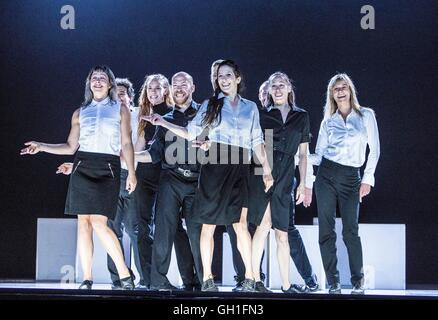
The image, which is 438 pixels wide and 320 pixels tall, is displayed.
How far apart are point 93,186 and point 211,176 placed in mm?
846

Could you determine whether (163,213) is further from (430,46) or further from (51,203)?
(430,46)

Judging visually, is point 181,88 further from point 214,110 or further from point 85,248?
point 85,248

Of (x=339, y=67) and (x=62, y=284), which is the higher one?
(x=339, y=67)

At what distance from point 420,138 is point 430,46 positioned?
2.69 ft

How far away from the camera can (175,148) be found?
6395mm

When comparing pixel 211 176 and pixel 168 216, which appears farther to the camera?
pixel 168 216

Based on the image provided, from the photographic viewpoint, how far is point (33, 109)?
7871 millimetres

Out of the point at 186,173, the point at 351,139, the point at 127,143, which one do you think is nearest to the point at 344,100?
the point at 351,139

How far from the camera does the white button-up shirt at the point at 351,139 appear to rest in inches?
253

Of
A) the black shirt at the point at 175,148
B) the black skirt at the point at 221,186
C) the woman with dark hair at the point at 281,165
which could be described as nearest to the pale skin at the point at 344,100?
the woman with dark hair at the point at 281,165

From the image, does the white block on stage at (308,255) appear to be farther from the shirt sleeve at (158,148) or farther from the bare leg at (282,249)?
the shirt sleeve at (158,148)

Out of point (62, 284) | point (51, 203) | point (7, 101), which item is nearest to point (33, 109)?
point (7, 101)

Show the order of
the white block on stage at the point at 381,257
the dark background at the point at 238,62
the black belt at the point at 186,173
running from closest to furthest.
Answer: the black belt at the point at 186,173, the white block on stage at the point at 381,257, the dark background at the point at 238,62

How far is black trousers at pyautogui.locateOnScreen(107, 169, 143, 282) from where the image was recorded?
6.63m
